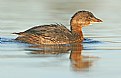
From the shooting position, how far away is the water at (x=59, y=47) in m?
12.0

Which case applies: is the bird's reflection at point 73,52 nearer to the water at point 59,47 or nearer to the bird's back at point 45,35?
the water at point 59,47

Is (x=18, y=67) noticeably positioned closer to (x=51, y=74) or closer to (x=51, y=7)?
(x=51, y=74)

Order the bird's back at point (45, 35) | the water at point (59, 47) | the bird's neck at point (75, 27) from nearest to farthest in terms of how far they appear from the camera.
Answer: the water at point (59, 47)
the bird's back at point (45, 35)
the bird's neck at point (75, 27)

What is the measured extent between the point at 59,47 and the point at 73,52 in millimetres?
1072

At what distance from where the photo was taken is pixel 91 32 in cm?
1788

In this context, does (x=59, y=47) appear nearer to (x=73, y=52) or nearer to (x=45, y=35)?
(x=45, y=35)

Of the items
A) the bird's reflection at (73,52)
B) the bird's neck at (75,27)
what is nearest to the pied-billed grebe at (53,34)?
the bird's neck at (75,27)

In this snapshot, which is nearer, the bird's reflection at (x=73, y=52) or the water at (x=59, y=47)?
the water at (x=59, y=47)

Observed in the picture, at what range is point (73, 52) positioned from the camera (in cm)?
1455

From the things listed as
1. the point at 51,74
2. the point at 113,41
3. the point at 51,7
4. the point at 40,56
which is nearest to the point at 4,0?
the point at 51,7

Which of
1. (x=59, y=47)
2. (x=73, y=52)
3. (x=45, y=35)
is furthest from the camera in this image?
(x=45, y=35)

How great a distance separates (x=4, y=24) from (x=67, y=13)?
3.48 meters

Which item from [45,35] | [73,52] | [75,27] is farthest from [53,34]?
[73,52]

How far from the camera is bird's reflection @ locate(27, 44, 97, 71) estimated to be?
12.8 meters
